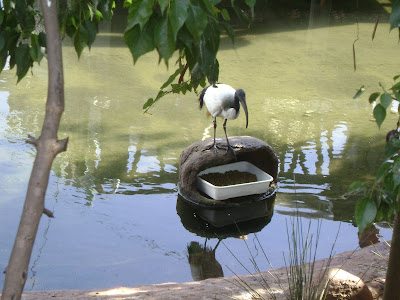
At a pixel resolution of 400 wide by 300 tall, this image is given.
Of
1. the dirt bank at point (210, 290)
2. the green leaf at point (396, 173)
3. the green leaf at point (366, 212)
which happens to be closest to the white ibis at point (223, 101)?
the dirt bank at point (210, 290)

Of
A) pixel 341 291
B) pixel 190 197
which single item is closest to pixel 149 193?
pixel 190 197

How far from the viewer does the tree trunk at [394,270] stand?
7.65ft

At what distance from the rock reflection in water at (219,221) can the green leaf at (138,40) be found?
321 cm

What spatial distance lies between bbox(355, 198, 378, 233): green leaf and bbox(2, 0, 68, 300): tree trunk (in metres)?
0.93

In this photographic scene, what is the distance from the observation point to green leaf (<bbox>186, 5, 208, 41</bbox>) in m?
1.22

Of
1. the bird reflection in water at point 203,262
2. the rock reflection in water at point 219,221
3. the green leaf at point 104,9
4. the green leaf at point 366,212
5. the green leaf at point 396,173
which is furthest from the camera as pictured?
the rock reflection in water at point 219,221

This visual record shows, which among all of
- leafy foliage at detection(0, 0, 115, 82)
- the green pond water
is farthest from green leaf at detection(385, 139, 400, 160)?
the green pond water

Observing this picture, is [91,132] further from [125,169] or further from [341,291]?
[341,291]

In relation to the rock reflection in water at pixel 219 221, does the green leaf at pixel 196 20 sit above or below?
above

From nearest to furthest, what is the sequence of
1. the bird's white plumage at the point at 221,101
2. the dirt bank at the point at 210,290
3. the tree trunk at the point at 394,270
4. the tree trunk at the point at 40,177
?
the tree trunk at the point at 40,177 → the tree trunk at the point at 394,270 → the dirt bank at the point at 210,290 → the bird's white plumage at the point at 221,101

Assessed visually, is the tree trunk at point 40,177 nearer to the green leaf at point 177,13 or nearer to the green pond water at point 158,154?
the green leaf at point 177,13

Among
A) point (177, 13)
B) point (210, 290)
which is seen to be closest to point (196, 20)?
point (177, 13)

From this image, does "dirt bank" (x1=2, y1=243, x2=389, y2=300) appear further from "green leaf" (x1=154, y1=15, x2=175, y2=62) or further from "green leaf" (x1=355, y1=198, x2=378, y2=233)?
"green leaf" (x1=154, y1=15, x2=175, y2=62)

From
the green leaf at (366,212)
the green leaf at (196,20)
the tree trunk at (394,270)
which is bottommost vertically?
the tree trunk at (394,270)
